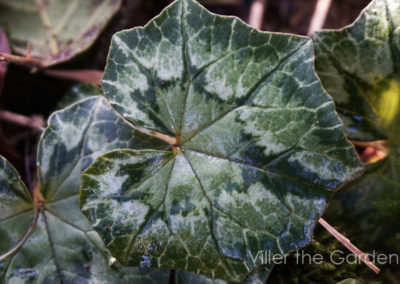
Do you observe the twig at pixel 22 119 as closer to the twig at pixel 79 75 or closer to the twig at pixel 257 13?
the twig at pixel 79 75

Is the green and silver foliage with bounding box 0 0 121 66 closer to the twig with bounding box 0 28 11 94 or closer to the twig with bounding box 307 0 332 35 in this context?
the twig with bounding box 0 28 11 94

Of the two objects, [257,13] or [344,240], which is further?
[257,13]

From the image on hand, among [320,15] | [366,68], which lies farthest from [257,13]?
[366,68]

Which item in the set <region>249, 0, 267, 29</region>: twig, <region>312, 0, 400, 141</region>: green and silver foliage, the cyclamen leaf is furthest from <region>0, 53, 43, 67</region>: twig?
<region>312, 0, 400, 141</region>: green and silver foliage

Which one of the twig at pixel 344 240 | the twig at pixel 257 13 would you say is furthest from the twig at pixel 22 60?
the twig at pixel 344 240

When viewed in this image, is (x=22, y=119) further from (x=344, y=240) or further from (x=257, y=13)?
(x=344, y=240)

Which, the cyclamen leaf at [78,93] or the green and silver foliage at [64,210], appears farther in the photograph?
the cyclamen leaf at [78,93]
